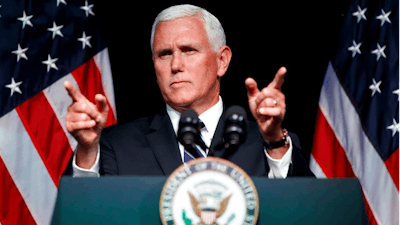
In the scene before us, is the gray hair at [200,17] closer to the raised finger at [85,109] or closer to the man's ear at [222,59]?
the man's ear at [222,59]

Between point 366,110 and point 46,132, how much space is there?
2088 mm

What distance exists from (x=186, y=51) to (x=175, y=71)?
14 cm

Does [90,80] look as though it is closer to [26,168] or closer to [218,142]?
[26,168]

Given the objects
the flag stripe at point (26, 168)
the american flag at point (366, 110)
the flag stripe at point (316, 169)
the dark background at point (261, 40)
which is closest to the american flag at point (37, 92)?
the flag stripe at point (26, 168)

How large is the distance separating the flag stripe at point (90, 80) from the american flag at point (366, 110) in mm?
1515

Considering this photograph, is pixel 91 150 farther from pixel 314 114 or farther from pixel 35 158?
pixel 314 114

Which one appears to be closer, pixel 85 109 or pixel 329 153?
pixel 85 109

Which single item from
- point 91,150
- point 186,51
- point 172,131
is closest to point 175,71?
point 186,51

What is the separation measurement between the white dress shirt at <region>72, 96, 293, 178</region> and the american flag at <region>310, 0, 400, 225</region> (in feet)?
3.72

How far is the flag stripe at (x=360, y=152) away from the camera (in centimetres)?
244

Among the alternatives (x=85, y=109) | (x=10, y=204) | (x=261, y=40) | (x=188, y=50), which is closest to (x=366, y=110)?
(x=261, y=40)

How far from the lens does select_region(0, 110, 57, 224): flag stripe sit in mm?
2416

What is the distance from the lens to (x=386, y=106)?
2.52m

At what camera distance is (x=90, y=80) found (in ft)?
9.27
